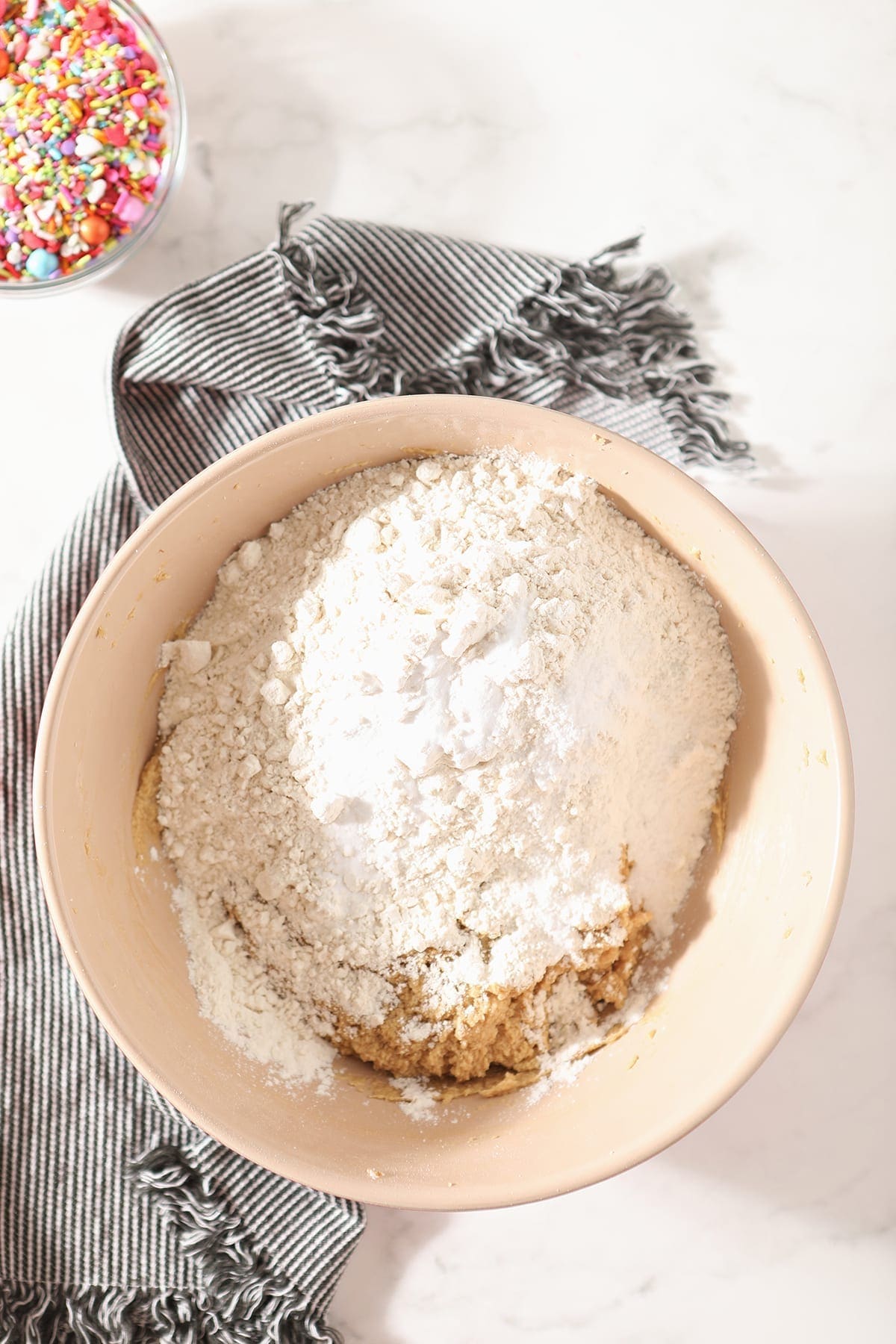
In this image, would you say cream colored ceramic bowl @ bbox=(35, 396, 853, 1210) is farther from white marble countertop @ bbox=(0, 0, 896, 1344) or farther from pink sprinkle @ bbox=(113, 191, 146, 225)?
pink sprinkle @ bbox=(113, 191, 146, 225)

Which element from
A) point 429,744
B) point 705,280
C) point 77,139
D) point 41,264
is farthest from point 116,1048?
point 705,280

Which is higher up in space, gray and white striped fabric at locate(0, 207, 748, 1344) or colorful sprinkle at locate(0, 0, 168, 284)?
colorful sprinkle at locate(0, 0, 168, 284)

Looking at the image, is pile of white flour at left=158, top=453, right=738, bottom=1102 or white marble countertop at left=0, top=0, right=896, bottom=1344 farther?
white marble countertop at left=0, top=0, right=896, bottom=1344

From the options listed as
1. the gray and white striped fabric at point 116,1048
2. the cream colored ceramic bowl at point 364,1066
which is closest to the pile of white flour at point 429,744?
the cream colored ceramic bowl at point 364,1066

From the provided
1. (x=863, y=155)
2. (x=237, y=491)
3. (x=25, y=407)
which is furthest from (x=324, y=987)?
(x=863, y=155)

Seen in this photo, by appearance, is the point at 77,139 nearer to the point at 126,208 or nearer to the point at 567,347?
the point at 126,208

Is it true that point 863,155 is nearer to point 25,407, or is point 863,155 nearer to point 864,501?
point 864,501

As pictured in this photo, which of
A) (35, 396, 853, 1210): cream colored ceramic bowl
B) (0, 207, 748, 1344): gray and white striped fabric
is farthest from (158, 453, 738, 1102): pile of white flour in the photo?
(0, 207, 748, 1344): gray and white striped fabric
